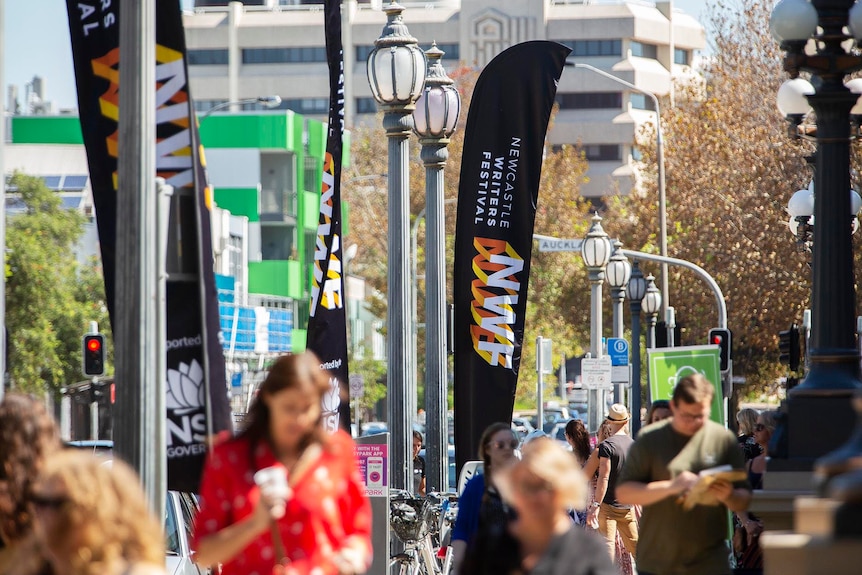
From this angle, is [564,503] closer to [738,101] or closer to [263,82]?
[738,101]

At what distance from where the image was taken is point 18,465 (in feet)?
18.1

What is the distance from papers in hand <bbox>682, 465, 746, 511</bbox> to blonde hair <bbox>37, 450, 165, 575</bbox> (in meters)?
3.63

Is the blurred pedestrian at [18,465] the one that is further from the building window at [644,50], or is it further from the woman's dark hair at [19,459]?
the building window at [644,50]

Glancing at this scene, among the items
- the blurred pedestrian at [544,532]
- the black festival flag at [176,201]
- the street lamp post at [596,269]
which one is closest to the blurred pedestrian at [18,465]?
the blurred pedestrian at [544,532]

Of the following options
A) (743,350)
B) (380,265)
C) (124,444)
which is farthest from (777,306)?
(124,444)

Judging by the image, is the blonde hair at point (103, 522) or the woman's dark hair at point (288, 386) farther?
A: the woman's dark hair at point (288, 386)

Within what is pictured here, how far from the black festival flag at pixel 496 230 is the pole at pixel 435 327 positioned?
30.5 inches

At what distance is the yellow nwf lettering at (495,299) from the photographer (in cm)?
1380

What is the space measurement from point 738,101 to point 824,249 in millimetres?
31396

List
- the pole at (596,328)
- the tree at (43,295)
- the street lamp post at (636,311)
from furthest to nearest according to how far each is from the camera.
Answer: the tree at (43,295) < the street lamp post at (636,311) < the pole at (596,328)

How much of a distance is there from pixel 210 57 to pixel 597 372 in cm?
9247

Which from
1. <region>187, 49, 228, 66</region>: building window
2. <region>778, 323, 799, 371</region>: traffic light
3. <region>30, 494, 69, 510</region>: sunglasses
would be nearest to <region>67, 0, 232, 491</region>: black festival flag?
<region>30, 494, 69, 510</region>: sunglasses

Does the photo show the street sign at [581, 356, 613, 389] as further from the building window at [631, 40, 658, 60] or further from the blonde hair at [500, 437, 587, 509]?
the building window at [631, 40, 658, 60]

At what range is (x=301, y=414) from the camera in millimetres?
5492
